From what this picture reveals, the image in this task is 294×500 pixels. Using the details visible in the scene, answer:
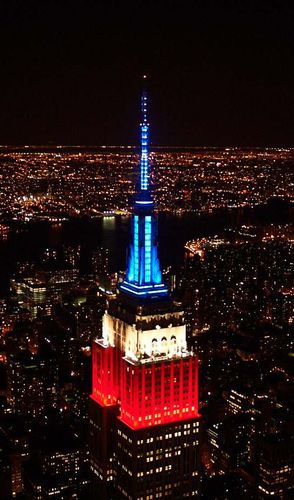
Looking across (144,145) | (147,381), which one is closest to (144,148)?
(144,145)

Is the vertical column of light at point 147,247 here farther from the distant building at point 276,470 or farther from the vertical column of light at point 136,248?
the distant building at point 276,470

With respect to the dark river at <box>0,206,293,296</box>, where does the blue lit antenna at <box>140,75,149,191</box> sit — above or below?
above

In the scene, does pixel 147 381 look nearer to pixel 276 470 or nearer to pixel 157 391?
pixel 157 391

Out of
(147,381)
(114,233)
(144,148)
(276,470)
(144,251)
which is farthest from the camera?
(114,233)

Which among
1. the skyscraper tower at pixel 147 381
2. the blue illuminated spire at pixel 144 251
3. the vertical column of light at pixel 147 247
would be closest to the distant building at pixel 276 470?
the skyscraper tower at pixel 147 381

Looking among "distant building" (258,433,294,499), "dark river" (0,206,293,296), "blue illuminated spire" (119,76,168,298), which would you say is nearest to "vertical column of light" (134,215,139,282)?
"blue illuminated spire" (119,76,168,298)

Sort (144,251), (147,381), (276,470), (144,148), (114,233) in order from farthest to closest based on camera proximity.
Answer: (114,233), (276,470), (144,148), (144,251), (147,381)

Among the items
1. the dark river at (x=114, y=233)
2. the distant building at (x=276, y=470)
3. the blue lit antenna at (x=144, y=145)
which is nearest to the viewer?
the blue lit antenna at (x=144, y=145)

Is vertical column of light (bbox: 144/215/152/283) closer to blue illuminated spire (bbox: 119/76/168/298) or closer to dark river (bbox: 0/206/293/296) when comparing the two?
blue illuminated spire (bbox: 119/76/168/298)

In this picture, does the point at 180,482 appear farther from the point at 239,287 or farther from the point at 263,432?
the point at 239,287
